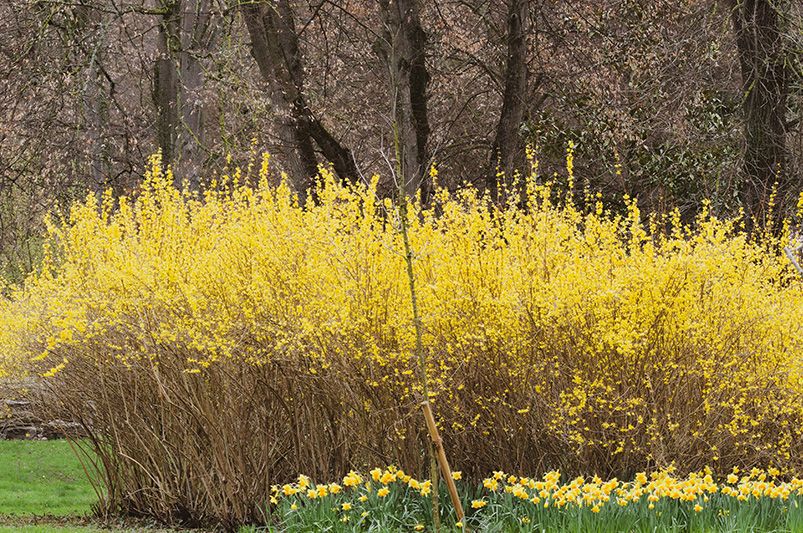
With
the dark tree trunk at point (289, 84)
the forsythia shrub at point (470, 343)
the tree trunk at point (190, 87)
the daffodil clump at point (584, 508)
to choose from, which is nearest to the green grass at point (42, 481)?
the forsythia shrub at point (470, 343)

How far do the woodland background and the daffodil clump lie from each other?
5.02m

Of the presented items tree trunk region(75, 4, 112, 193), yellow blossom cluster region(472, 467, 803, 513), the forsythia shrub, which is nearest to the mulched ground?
tree trunk region(75, 4, 112, 193)

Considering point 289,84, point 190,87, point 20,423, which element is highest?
point 190,87

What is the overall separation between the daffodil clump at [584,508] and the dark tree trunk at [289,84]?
761 cm

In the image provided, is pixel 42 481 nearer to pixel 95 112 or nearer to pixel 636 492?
pixel 95 112

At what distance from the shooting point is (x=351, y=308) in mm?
6938

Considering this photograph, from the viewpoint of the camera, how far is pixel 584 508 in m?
5.12

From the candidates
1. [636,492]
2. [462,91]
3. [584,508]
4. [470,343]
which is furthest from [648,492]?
[462,91]

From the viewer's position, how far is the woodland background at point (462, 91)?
11742mm

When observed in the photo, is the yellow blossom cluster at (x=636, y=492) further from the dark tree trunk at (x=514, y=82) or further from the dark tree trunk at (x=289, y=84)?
the dark tree trunk at (x=514, y=82)

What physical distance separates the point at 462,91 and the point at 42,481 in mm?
7970

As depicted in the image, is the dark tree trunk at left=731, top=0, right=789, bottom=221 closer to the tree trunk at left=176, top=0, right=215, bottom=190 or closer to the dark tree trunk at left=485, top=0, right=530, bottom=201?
the dark tree trunk at left=485, top=0, right=530, bottom=201

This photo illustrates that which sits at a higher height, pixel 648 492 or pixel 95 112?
pixel 95 112

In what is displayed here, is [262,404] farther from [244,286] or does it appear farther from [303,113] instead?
[303,113]
